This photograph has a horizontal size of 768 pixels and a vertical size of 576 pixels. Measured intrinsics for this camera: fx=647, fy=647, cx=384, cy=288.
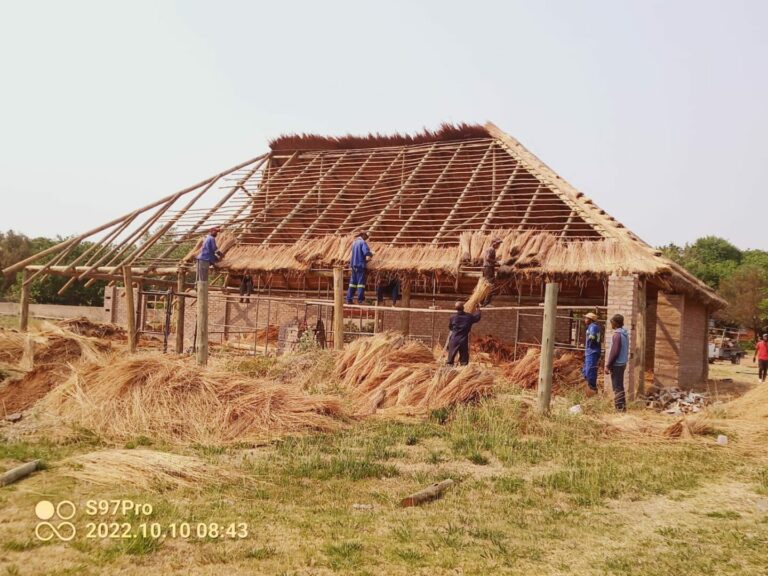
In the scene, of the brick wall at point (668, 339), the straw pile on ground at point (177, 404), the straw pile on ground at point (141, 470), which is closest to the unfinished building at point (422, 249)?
the brick wall at point (668, 339)

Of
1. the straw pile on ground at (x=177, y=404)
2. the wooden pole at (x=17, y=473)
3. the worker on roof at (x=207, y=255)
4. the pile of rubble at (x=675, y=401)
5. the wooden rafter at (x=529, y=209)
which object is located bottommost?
the pile of rubble at (x=675, y=401)

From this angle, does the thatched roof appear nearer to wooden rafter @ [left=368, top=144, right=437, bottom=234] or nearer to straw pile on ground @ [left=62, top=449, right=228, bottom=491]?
wooden rafter @ [left=368, top=144, right=437, bottom=234]

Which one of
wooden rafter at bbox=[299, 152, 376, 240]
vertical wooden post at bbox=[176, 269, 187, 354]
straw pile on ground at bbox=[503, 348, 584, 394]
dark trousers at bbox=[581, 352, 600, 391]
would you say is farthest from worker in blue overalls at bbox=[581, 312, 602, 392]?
vertical wooden post at bbox=[176, 269, 187, 354]

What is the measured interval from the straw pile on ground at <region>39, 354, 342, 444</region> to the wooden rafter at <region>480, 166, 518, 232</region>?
22.0 ft

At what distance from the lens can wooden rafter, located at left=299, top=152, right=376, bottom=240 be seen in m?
15.7

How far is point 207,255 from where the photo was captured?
14.6 m

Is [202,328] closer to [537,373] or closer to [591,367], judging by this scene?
[537,373]

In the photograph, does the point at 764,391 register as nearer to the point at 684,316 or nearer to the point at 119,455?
the point at 684,316

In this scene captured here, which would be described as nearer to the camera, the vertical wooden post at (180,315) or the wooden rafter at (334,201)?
the vertical wooden post at (180,315)

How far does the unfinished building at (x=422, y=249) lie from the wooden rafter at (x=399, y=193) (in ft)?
0.15

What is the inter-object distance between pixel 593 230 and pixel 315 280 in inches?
301

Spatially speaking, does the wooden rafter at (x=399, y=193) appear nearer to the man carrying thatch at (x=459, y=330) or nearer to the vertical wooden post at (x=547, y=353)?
the man carrying thatch at (x=459, y=330)

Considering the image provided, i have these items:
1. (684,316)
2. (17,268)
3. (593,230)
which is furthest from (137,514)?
(17,268)

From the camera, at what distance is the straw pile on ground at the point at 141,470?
500 centimetres
